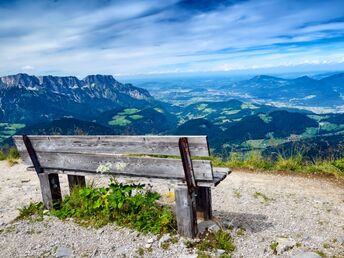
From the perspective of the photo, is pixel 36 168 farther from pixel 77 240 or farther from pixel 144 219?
pixel 144 219

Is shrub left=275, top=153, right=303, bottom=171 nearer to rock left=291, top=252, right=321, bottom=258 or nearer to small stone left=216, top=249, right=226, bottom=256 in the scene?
rock left=291, top=252, right=321, bottom=258

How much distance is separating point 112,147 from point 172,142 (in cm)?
121

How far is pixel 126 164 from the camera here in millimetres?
5719

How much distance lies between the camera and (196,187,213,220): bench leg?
597 cm

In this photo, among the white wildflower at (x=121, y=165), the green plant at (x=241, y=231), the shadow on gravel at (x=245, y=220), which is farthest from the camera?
the shadow on gravel at (x=245, y=220)

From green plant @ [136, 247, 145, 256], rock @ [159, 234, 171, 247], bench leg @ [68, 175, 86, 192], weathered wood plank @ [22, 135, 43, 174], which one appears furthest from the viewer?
bench leg @ [68, 175, 86, 192]

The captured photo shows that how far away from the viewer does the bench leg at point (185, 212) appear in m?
5.30

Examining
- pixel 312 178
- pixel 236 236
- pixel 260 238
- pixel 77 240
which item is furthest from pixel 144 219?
pixel 312 178

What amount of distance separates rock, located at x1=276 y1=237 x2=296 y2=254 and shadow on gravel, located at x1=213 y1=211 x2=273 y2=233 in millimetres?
579

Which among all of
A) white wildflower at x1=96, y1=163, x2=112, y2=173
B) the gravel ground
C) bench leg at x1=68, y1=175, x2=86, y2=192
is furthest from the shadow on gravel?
bench leg at x1=68, y1=175, x2=86, y2=192

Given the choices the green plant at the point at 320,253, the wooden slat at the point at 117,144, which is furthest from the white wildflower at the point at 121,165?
the green plant at the point at 320,253

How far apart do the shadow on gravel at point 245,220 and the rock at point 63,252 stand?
2.57 metres

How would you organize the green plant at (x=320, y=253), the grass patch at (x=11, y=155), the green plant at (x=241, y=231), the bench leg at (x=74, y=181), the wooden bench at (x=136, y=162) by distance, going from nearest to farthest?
the green plant at (x=320, y=253) → the wooden bench at (x=136, y=162) → the green plant at (x=241, y=231) → the bench leg at (x=74, y=181) → the grass patch at (x=11, y=155)

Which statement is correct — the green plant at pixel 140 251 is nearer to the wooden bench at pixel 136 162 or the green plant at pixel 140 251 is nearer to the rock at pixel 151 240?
the rock at pixel 151 240
